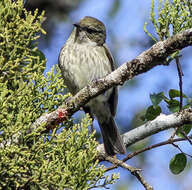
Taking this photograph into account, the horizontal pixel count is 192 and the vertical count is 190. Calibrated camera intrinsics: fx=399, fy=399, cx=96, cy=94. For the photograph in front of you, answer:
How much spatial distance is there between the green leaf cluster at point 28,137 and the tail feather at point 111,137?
1.47m

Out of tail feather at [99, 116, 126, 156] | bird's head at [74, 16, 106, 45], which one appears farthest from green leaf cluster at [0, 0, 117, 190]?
bird's head at [74, 16, 106, 45]

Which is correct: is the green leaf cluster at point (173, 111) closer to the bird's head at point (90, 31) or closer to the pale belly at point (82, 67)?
the pale belly at point (82, 67)

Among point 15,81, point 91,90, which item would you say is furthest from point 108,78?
point 15,81

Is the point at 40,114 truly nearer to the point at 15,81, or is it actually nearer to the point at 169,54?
the point at 15,81

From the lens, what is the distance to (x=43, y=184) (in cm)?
288

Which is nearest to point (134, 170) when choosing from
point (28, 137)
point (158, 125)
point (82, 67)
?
point (158, 125)

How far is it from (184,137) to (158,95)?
47 cm

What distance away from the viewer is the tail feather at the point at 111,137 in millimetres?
4719

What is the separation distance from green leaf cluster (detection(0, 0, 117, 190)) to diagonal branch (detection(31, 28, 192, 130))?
96 millimetres

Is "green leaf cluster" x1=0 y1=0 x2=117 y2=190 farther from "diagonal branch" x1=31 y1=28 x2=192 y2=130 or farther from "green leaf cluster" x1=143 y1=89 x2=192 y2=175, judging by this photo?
"green leaf cluster" x1=143 y1=89 x2=192 y2=175

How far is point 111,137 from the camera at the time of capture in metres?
5.17

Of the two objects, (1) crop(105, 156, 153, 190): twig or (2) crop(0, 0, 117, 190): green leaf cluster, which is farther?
(1) crop(105, 156, 153, 190): twig

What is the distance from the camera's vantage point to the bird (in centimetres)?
534

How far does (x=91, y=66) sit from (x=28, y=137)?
255 cm
